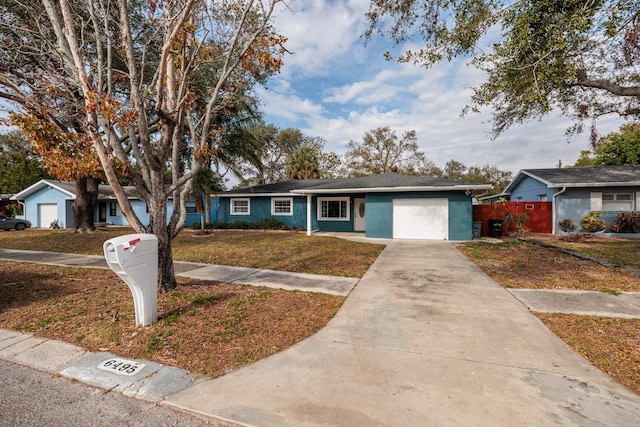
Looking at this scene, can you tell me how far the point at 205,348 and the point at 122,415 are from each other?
1045 mm

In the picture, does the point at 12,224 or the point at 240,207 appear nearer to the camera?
the point at 240,207

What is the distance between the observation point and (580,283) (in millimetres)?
5996

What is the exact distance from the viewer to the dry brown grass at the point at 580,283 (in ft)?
10.2

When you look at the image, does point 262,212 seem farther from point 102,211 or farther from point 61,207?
point 102,211

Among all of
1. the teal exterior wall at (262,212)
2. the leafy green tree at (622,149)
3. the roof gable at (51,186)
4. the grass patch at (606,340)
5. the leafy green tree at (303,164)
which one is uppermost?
the leafy green tree at (622,149)

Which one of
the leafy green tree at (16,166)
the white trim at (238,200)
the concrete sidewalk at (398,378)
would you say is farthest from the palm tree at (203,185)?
the leafy green tree at (16,166)

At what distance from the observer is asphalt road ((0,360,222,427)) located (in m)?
2.19

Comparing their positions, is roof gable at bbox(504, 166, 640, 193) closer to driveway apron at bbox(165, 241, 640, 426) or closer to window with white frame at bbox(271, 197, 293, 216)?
window with white frame at bbox(271, 197, 293, 216)

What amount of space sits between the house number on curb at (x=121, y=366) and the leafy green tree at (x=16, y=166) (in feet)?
109

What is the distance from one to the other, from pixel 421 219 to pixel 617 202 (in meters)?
10.2

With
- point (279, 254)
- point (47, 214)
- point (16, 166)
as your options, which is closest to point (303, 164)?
point (279, 254)

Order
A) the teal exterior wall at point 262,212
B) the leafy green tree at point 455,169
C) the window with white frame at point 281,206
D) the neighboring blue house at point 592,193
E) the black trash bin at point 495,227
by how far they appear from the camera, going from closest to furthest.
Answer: the neighboring blue house at point 592,193 → the black trash bin at point 495,227 → the teal exterior wall at point 262,212 → the window with white frame at point 281,206 → the leafy green tree at point 455,169

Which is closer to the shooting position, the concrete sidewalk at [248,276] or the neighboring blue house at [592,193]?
the concrete sidewalk at [248,276]

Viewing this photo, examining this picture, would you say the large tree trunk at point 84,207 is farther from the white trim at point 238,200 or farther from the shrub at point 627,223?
the shrub at point 627,223
